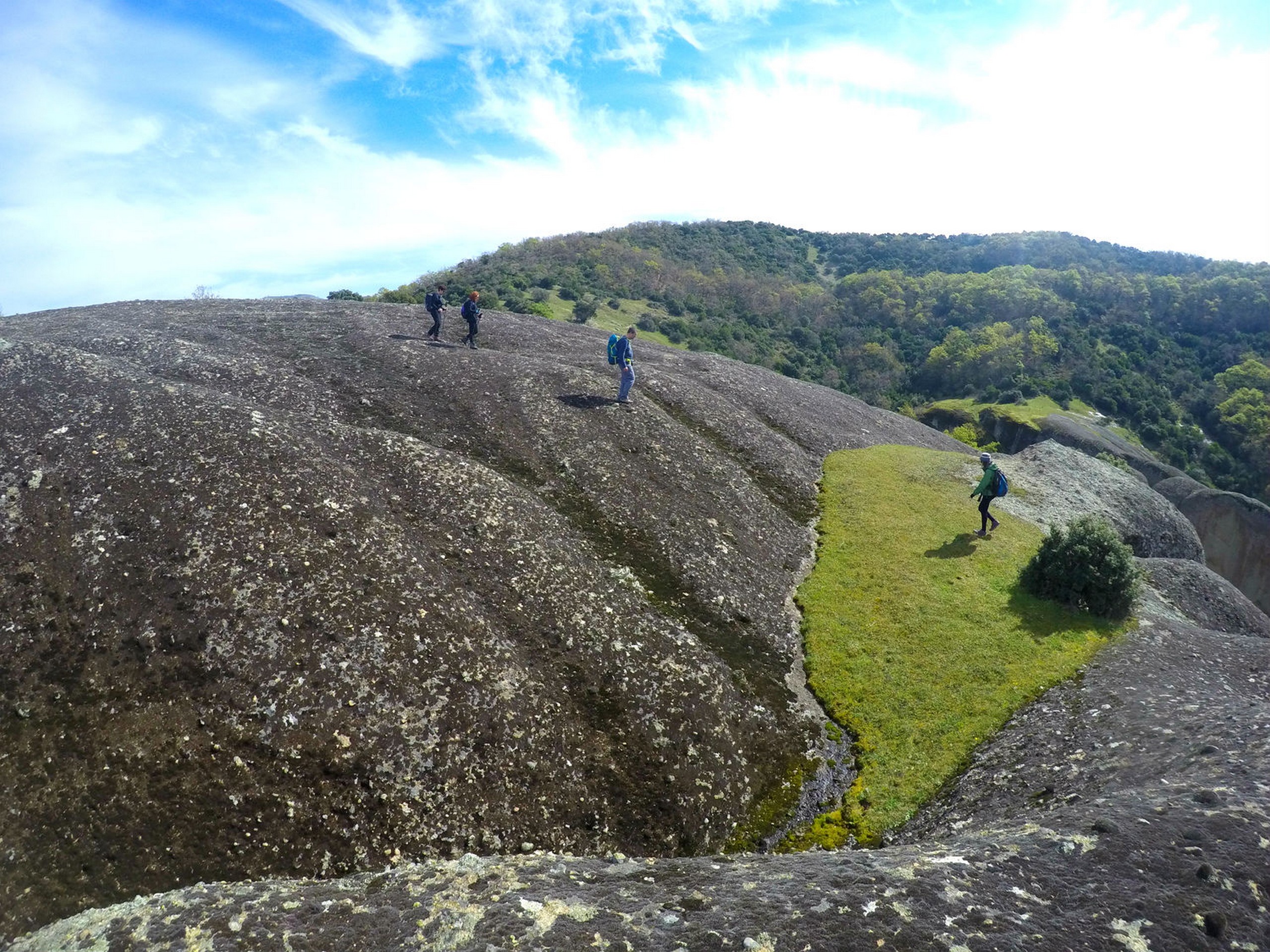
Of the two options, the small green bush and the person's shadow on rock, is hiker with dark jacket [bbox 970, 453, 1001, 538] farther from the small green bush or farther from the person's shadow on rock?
the small green bush

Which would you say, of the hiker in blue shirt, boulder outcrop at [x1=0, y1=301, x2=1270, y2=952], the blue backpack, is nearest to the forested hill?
the hiker in blue shirt

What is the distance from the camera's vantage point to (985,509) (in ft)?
109

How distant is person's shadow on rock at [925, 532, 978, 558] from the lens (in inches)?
1225

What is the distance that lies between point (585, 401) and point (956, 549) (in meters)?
20.1

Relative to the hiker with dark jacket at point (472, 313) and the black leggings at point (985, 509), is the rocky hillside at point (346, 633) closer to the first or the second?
the hiker with dark jacket at point (472, 313)

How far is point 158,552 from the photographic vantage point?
19297 millimetres

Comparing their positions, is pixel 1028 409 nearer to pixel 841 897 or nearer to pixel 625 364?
pixel 625 364

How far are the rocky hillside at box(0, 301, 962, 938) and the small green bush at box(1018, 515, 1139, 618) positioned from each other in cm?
985

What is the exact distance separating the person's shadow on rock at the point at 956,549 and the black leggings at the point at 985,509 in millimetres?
742

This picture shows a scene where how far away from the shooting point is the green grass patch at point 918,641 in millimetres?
18922

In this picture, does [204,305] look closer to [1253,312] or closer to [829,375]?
[829,375]

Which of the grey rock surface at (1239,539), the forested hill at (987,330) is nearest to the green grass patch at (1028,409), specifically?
the forested hill at (987,330)

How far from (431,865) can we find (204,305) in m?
47.0

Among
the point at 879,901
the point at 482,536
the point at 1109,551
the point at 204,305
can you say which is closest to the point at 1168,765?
the point at 879,901
